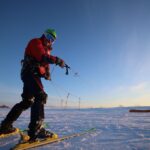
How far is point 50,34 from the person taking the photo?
5.31m

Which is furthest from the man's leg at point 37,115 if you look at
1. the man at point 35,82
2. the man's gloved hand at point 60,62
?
the man's gloved hand at point 60,62

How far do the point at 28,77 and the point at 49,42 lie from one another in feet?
3.16

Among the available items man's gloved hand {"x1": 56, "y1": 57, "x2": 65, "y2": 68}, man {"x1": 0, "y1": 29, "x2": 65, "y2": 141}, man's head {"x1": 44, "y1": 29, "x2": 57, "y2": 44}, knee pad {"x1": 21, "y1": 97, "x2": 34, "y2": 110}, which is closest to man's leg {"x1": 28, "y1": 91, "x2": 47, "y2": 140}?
man {"x1": 0, "y1": 29, "x2": 65, "y2": 141}

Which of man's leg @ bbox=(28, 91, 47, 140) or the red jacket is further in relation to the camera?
the red jacket

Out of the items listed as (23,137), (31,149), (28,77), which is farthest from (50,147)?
(28,77)

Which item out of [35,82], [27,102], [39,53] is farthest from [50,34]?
[27,102]

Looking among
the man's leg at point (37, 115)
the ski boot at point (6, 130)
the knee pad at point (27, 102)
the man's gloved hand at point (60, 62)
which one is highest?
the man's gloved hand at point (60, 62)

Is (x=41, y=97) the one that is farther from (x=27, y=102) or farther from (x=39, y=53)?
(x=39, y=53)

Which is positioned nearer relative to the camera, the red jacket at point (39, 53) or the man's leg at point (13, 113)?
the red jacket at point (39, 53)

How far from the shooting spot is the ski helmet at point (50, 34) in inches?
209

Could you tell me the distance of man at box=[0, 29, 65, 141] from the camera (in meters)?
4.78

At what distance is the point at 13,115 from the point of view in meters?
5.12

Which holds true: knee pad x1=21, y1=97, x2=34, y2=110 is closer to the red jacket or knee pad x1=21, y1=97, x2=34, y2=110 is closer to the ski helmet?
the red jacket

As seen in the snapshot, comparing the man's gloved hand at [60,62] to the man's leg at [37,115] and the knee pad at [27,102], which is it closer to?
the man's leg at [37,115]
